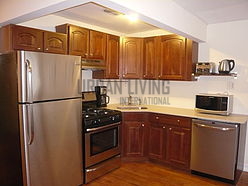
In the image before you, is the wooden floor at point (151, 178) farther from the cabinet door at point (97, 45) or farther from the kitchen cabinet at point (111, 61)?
the cabinet door at point (97, 45)

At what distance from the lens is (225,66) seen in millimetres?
3230

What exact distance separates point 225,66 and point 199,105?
731 millimetres

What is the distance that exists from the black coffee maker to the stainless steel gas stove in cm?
24

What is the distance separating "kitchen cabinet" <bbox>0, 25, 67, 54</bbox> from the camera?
248cm

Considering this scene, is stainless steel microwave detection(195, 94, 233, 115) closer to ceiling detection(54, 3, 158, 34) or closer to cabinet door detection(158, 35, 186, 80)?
cabinet door detection(158, 35, 186, 80)

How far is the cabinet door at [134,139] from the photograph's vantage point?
11.9 ft

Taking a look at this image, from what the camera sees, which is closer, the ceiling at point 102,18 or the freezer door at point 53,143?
the freezer door at point 53,143

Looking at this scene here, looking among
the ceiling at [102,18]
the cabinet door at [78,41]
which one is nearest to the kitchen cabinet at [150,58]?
the ceiling at [102,18]

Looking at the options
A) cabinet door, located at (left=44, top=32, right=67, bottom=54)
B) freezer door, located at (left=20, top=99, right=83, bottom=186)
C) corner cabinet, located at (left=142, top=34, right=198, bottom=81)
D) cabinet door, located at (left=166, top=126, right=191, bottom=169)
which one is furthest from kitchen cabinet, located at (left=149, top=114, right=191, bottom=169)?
cabinet door, located at (left=44, top=32, right=67, bottom=54)

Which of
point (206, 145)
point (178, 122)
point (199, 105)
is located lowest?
point (206, 145)

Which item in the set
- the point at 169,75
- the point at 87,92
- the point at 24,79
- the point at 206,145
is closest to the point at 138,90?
the point at 169,75

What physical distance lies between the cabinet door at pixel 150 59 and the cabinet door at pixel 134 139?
95cm

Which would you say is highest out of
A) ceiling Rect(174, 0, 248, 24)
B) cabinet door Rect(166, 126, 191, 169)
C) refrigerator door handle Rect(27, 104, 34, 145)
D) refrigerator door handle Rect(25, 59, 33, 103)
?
ceiling Rect(174, 0, 248, 24)

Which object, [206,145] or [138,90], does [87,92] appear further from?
[206,145]
